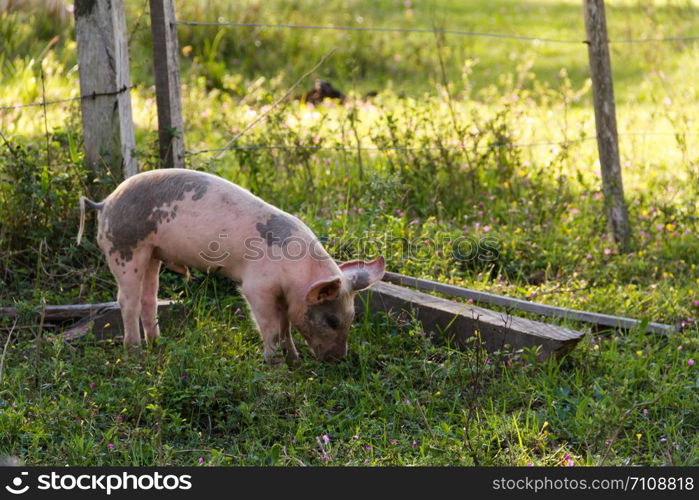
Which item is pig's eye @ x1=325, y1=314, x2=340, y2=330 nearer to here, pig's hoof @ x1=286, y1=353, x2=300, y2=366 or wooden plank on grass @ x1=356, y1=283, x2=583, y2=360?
pig's hoof @ x1=286, y1=353, x2=300, y2=366

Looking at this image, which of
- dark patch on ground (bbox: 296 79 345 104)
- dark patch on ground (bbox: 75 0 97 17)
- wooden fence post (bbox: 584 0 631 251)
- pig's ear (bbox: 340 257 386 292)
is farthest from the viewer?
dark patch on ground (bbox: 296 79 345 104)

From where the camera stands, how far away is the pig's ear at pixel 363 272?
4.52m

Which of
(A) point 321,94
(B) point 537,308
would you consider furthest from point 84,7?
(A) point 321,94

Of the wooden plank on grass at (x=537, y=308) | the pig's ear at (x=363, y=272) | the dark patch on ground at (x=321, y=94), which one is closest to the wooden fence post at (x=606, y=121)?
the wooden plank on grass at (x=537, y=308)

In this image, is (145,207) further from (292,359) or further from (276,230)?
(292,359)

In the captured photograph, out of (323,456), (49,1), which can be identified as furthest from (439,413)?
(49,1)

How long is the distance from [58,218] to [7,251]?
345mm

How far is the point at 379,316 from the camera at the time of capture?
197 inches

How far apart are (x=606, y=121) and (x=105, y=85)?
3.20 m

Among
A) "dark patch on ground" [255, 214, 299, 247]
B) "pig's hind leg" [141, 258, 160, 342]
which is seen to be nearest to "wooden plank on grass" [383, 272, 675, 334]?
"dark patch on ground" [255, 214, 299, 247]

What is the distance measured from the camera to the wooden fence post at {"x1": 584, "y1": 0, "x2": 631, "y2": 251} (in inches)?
241

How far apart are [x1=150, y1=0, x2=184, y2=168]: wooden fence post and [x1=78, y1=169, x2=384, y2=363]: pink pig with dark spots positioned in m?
1.00

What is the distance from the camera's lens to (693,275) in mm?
5770
